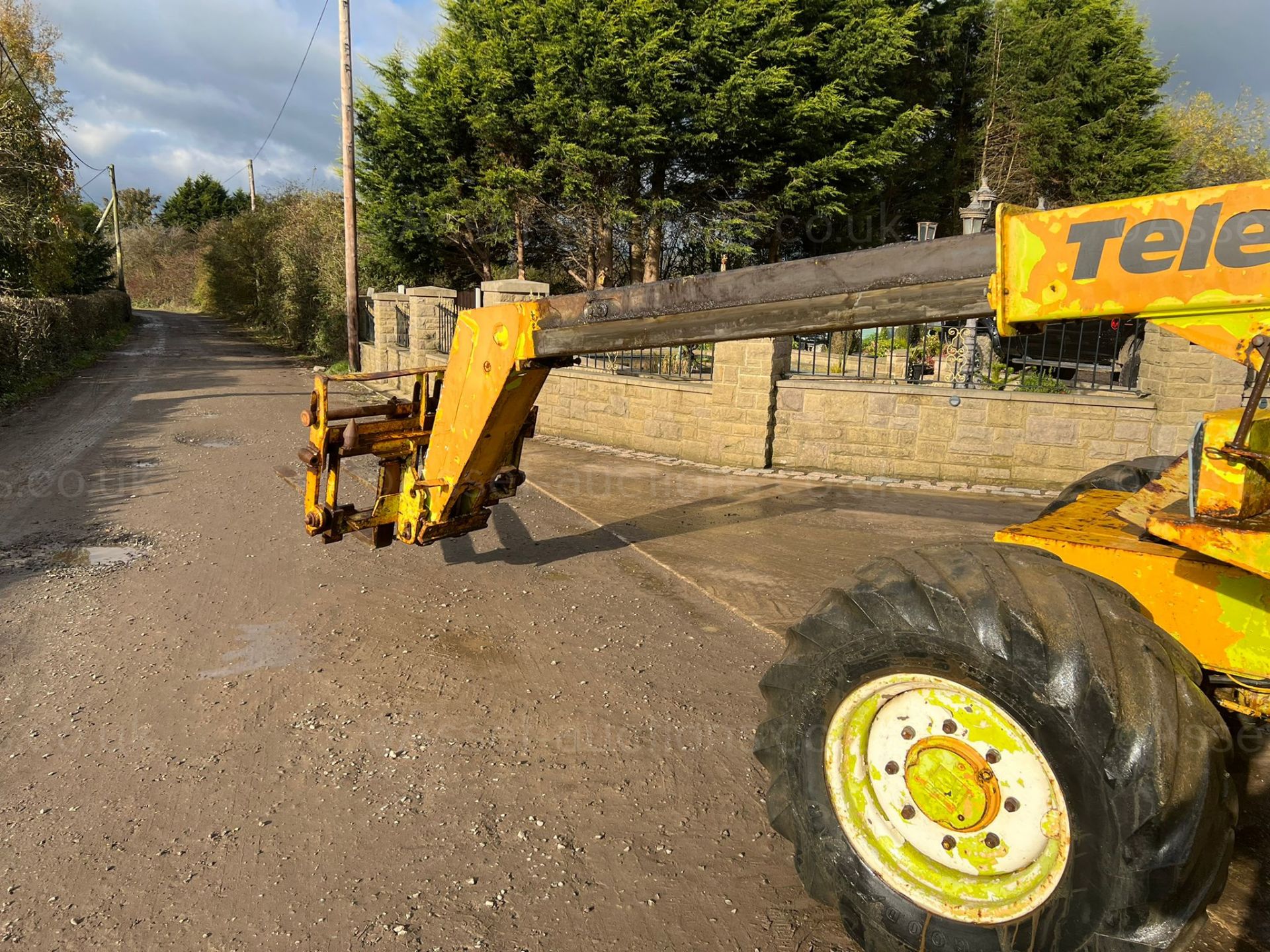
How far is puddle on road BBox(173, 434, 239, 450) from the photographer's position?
10.1 m

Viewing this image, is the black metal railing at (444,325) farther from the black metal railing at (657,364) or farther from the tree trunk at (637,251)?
the tree trunk at (637,251)

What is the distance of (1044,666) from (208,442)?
1055 centimetres

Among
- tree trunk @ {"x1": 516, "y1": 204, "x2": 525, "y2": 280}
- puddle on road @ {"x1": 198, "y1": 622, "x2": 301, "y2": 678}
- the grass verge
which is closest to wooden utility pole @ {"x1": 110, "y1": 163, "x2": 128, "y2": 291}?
the grass verge

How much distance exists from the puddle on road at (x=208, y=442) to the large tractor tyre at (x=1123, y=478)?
9286mm

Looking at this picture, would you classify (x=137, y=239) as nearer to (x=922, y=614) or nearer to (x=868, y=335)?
(x=868, y=335)

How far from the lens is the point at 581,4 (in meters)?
18.2

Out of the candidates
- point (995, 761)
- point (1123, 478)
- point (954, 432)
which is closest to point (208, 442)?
point (954, 432)

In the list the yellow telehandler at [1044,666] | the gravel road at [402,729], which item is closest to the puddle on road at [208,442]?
the gravel road at [402,729]

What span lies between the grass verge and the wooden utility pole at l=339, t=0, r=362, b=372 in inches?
224

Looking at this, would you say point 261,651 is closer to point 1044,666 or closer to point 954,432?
point 1044,666

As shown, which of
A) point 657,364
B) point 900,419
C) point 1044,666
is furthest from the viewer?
point 657,364

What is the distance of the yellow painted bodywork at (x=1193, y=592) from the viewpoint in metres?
2.38

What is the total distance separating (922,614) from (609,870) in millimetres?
1525

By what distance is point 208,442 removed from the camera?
10.4 meters
